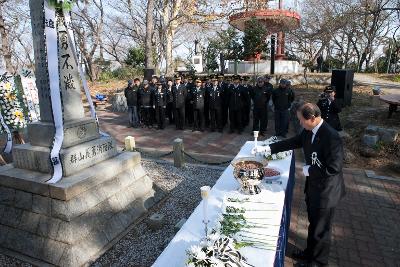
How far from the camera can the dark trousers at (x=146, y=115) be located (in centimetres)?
1123

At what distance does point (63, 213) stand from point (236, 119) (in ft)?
23.1

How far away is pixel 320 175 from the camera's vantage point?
3.46m

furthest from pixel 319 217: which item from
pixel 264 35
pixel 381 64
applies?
pixel 381 64

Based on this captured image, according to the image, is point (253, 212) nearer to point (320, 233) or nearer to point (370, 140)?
point (320, 233)

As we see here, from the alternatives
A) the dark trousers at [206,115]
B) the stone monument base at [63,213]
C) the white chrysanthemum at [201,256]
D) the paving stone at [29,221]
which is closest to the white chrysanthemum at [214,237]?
the white chrysanthemum at [201,256]

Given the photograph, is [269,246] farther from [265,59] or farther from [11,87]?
[265,59]

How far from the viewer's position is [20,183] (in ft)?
14.6

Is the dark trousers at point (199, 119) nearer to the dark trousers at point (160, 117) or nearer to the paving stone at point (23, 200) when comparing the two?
the dark trousers at point (160, 117)

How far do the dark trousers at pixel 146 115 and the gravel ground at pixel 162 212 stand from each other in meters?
3.70

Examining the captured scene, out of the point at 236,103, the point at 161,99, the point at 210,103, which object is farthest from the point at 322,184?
the point at 161,99

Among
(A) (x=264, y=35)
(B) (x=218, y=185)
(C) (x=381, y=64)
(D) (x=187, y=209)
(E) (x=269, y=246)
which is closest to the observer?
(E) (x=269, y=246)

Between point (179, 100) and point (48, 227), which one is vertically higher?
point (179, 100)

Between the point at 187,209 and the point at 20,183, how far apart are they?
2.56 meters

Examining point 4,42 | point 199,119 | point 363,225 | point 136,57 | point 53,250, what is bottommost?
point 363,225
